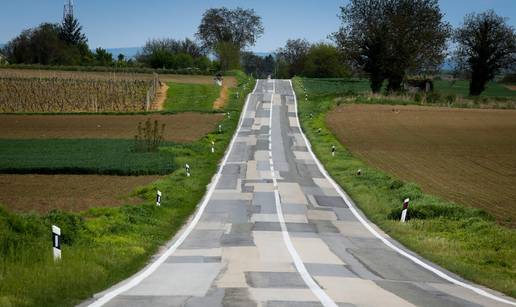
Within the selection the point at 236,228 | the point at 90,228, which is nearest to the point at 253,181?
the point at 236,228

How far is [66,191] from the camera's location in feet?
87.8

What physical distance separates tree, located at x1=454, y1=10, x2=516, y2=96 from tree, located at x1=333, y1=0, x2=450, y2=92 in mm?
→ 16302

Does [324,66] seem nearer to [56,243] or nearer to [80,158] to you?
[80,158]

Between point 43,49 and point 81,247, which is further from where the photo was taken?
point 43,49

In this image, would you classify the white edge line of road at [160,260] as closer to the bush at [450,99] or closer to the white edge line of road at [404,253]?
the white edge line of road at [404,253]

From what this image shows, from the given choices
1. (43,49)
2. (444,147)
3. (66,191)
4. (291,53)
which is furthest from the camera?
(291,53)

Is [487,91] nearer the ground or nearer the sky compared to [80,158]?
nearer the sky

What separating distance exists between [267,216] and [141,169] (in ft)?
39.4

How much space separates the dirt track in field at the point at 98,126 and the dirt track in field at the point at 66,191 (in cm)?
1686

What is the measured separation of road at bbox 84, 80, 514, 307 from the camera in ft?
35.4

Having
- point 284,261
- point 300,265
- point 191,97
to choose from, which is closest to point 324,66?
point 191,97

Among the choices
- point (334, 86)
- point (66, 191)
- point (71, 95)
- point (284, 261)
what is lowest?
point (66, 191)

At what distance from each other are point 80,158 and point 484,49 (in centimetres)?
7515

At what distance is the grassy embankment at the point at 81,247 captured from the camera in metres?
10.6
